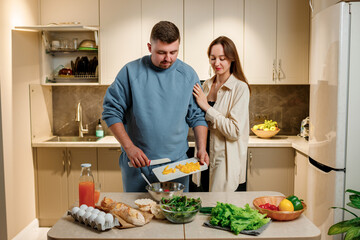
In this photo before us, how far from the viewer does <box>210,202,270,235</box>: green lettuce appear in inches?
55.7

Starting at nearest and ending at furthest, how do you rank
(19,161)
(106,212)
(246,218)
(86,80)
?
1. (246,218)
2. (106,212)
3. (19,161)
4. (86,80)

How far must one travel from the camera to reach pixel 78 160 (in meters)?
3.52

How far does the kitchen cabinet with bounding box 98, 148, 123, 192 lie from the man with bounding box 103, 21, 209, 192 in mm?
1323

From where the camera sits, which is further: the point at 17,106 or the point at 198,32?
the point at 198,32

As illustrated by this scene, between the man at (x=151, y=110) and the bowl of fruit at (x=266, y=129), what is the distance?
5.28 ft

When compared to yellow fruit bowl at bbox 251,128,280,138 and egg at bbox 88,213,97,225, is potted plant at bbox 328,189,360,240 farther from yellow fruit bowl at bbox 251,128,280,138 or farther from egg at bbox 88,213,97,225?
yellow fruit bowl at bbox 251,128,280,138

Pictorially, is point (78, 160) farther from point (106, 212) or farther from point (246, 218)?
point (246, 218)

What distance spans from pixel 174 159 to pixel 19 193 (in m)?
1.82

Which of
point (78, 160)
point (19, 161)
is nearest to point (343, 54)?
point (78, 160)

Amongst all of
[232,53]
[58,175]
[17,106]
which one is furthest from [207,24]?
[58,175]

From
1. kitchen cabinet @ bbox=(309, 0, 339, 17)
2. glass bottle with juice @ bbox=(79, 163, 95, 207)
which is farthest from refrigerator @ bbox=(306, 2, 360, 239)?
glass bottle with juice @ bbox=(79, 163, 95, 207)

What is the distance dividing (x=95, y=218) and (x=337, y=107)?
5.40ft

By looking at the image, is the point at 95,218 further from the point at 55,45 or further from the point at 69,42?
the point at 69,42

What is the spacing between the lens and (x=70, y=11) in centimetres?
362
